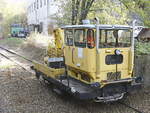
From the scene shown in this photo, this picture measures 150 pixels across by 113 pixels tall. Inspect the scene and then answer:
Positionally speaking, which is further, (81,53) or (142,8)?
(142,8)

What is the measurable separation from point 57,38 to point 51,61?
3.45ft

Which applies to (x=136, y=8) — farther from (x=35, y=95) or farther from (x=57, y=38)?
(x=35, y=95)

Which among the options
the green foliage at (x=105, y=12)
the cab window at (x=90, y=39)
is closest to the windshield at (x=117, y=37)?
the cab window at (x=90, y=39)

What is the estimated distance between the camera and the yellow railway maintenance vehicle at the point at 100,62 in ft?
23.8

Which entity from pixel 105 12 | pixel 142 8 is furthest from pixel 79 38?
pixel 105 12

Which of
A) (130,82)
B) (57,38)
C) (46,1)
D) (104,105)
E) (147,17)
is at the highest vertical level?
(46,1)

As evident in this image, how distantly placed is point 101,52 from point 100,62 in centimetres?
29

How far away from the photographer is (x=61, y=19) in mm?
18422

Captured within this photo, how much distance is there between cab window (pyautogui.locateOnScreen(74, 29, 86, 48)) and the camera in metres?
7.62

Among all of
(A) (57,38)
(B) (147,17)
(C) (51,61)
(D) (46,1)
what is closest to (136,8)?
(B) (147,17)

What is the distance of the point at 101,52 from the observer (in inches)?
287

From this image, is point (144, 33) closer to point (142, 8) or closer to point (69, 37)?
point (142, 8)

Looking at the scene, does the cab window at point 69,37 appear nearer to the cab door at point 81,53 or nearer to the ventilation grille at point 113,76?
the cab door at point 81,53

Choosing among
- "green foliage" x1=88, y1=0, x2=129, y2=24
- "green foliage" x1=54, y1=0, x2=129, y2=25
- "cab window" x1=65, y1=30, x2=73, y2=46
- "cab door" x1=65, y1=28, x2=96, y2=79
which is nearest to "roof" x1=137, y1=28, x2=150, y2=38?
"green foliage" x1=54, y1=0, x2=129, y2=25
